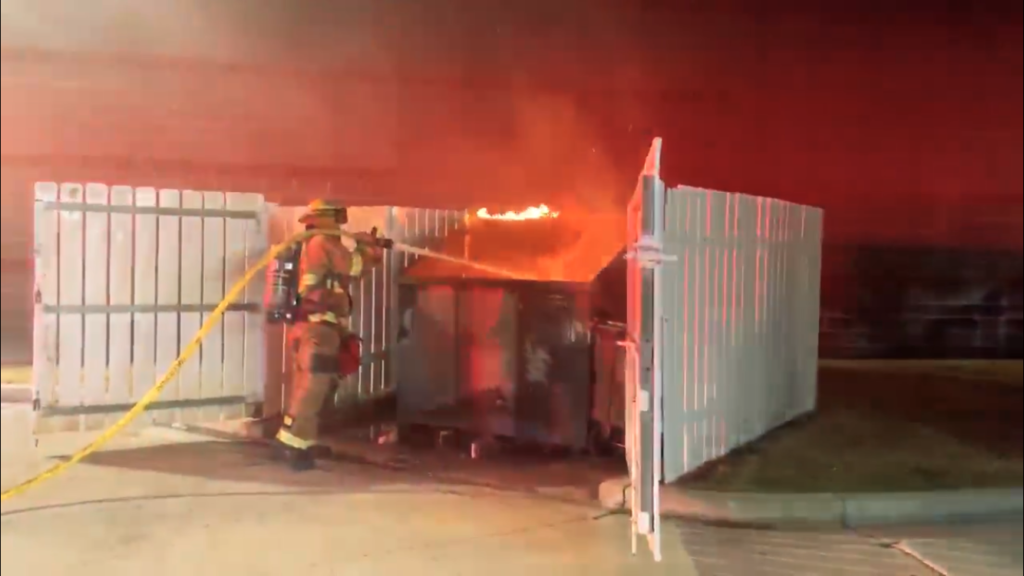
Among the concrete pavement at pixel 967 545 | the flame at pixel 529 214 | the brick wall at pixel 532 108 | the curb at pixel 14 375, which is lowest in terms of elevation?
the concrete pavement at pixel 967 545

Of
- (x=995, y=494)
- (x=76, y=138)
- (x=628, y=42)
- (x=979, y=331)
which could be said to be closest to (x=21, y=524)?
(x=76, y=138)

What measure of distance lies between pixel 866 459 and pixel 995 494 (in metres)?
0.72

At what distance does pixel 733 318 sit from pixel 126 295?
3.69 metres

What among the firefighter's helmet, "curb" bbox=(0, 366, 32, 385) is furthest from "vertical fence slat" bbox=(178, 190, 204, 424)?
"curb" bbox=(0, 366, 32, 385)

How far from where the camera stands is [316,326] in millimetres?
5023

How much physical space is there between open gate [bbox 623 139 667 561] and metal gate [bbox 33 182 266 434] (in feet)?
8.81

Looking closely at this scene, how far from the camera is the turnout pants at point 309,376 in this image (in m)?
5.04

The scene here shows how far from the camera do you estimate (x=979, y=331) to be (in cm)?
763

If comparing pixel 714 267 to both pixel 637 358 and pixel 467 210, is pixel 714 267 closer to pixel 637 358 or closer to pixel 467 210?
pixel 637 358

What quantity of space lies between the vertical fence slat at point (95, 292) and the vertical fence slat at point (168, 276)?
0.96ft

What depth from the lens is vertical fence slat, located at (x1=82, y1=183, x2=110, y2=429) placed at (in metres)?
4.54

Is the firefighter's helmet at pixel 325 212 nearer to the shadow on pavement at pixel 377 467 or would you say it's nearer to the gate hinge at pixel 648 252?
the shadow on pavement at pixel 377 467

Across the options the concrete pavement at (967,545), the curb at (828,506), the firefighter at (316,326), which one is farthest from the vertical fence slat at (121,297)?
the concrete pavement at (967,545)

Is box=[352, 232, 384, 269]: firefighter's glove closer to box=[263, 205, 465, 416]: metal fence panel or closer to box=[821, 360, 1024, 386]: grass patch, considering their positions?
box=[263, 205, 465, 416]: metal fence panel
